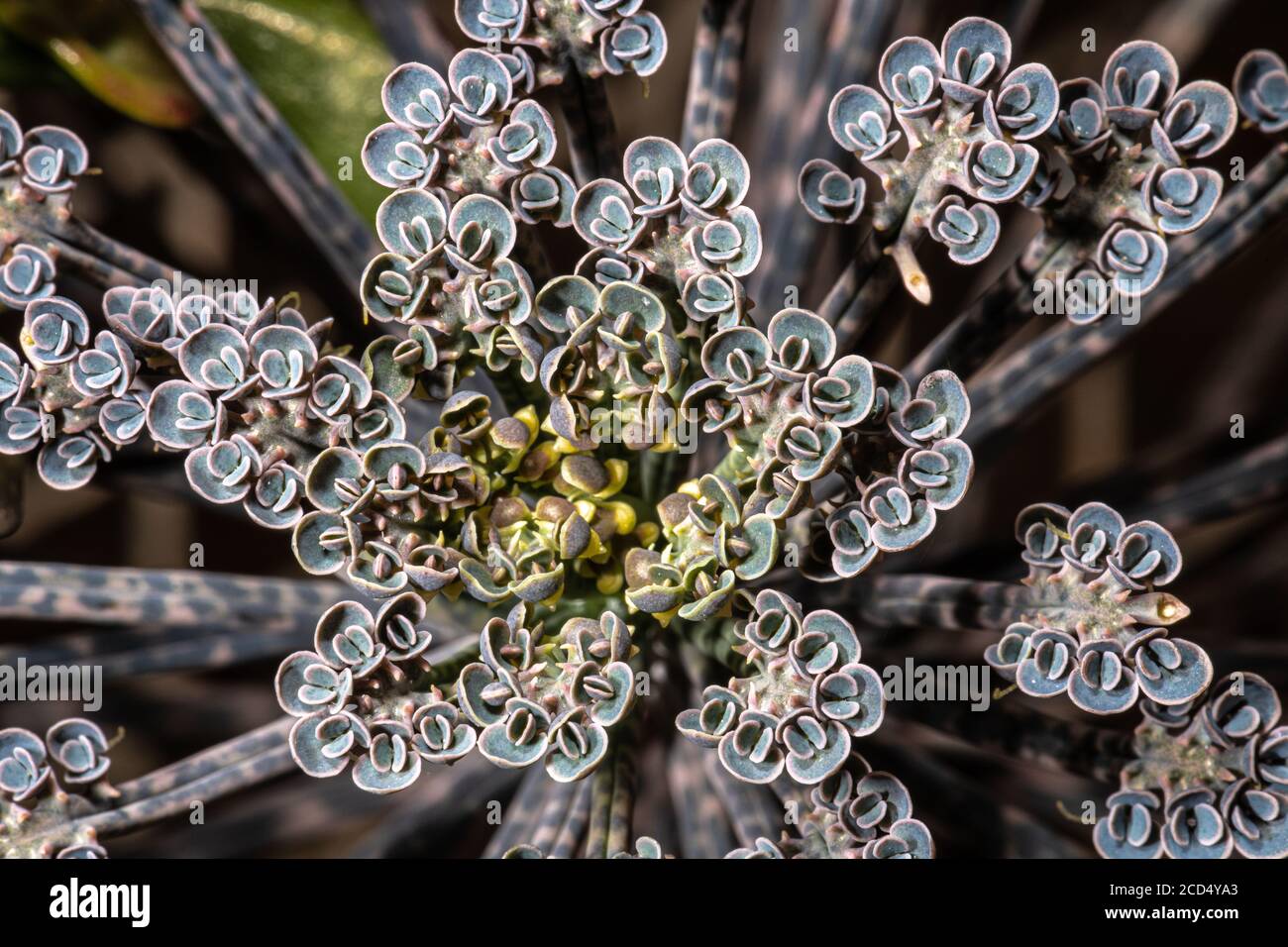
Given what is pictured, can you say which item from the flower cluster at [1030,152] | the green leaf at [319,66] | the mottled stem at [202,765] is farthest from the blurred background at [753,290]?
the mottled stem at [202,765]

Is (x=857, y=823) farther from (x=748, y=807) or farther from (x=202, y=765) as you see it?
(x=202, y=765)

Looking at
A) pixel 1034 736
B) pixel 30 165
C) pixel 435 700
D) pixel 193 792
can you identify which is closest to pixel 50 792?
pixel 193 792

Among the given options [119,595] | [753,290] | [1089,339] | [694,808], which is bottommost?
[694,808]

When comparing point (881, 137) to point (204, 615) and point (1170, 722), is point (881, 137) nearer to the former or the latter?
point (1170, 722)

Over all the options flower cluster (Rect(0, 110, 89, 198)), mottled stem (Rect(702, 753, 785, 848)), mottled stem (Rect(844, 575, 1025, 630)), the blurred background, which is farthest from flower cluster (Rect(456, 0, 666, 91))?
mottled stem (Rect(702, 753, 785, 848))

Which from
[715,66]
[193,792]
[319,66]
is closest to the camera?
[193,792]

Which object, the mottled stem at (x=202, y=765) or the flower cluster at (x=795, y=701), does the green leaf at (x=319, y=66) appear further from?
the flower cluster at (x=795, y=701)

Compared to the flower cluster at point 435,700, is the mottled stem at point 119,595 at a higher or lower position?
higher
